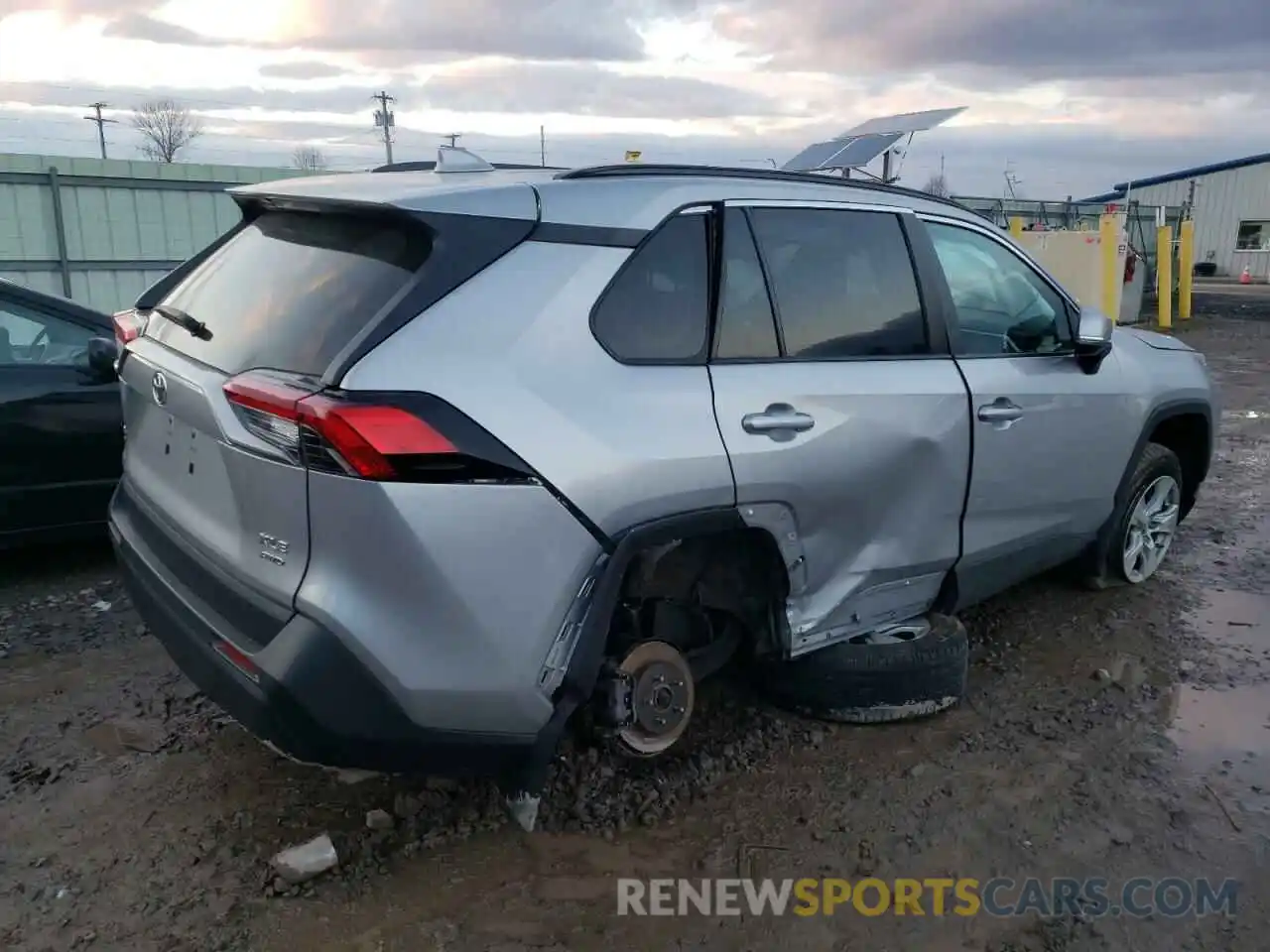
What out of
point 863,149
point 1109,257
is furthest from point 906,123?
point 1109,257

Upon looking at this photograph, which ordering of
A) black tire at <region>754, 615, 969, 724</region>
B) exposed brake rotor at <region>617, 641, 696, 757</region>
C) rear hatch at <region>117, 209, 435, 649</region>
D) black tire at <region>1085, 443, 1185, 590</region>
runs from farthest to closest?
black tire at <region>1085, 443, 1185, 590</region> < black tire at <region>754, 615, 969, 724</region> < exposed brake rotor at <region>617, 641, 696, 757</region> < rear hatch at <region>117, 209, 435, 649</region>

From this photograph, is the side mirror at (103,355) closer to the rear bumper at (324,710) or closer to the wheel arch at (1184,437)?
the rear bumper at (324,710)

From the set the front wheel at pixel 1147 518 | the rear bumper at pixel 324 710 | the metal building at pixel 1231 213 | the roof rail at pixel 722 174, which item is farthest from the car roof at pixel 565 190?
the metal building at pixel 1231 213

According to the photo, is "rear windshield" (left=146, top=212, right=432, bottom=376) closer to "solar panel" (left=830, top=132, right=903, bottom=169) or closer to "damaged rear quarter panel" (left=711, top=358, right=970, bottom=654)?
"damaged rear quarter panel" (left=711, top=358, right=970, bottom=654)

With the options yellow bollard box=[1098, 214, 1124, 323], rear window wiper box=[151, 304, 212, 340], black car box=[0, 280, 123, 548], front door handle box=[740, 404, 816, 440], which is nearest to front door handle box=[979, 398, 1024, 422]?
front door handle box=[740, 404, 816, 440]

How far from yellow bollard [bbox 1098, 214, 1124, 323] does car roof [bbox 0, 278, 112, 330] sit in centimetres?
1416

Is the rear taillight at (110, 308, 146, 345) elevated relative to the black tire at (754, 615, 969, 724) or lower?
elevated

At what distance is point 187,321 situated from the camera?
2.94 meters

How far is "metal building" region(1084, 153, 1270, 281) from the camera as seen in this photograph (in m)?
40.7

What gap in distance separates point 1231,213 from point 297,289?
48025 millimetres

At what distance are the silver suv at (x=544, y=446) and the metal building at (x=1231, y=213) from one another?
4225 centimetres

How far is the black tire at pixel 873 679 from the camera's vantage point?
3.48 meters

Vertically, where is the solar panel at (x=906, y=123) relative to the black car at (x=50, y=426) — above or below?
above

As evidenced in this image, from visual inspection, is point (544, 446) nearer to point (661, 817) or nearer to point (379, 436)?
point (379, 436)
